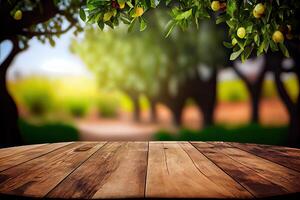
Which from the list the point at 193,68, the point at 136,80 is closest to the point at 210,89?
the point at 193,68

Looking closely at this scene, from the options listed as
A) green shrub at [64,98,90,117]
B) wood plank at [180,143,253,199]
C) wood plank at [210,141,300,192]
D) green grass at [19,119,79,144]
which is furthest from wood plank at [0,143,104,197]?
green shrub at [64,98,90,117]

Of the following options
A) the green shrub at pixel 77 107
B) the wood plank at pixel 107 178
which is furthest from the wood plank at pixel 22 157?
the green shrub at pixel 77 107

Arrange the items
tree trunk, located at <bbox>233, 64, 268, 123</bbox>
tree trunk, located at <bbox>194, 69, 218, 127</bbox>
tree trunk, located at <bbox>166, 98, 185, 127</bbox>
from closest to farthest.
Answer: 1. tree trunk, located at <bbox>233, 64, 268, 123</bbox>
2. tree trunk, located at <bbox>194, 69, 218, 127</bbox>
3. tree trunk, located at <bbox>166, 98, 185, 127</bbox>

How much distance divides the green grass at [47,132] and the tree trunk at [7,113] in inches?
136

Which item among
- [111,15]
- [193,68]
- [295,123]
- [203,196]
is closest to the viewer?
[203,196]

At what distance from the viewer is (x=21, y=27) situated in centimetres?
550

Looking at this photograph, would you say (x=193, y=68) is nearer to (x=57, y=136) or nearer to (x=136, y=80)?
(x=136, y=80)

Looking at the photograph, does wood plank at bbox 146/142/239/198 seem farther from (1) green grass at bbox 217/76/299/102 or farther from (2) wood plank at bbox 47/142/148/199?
(1) green grass at bbox 217/76/299/102

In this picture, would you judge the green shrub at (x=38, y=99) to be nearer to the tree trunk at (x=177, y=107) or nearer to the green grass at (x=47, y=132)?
the green grass at (x=47, y=132)

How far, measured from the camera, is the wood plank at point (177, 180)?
55.1 inches

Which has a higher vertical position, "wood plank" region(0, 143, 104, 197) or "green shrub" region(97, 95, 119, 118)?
"green shrub" region(97, 95, 119, 118)

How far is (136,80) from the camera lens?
12773 millimetres

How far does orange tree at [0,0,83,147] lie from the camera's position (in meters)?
5.33

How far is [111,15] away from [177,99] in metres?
11.7
